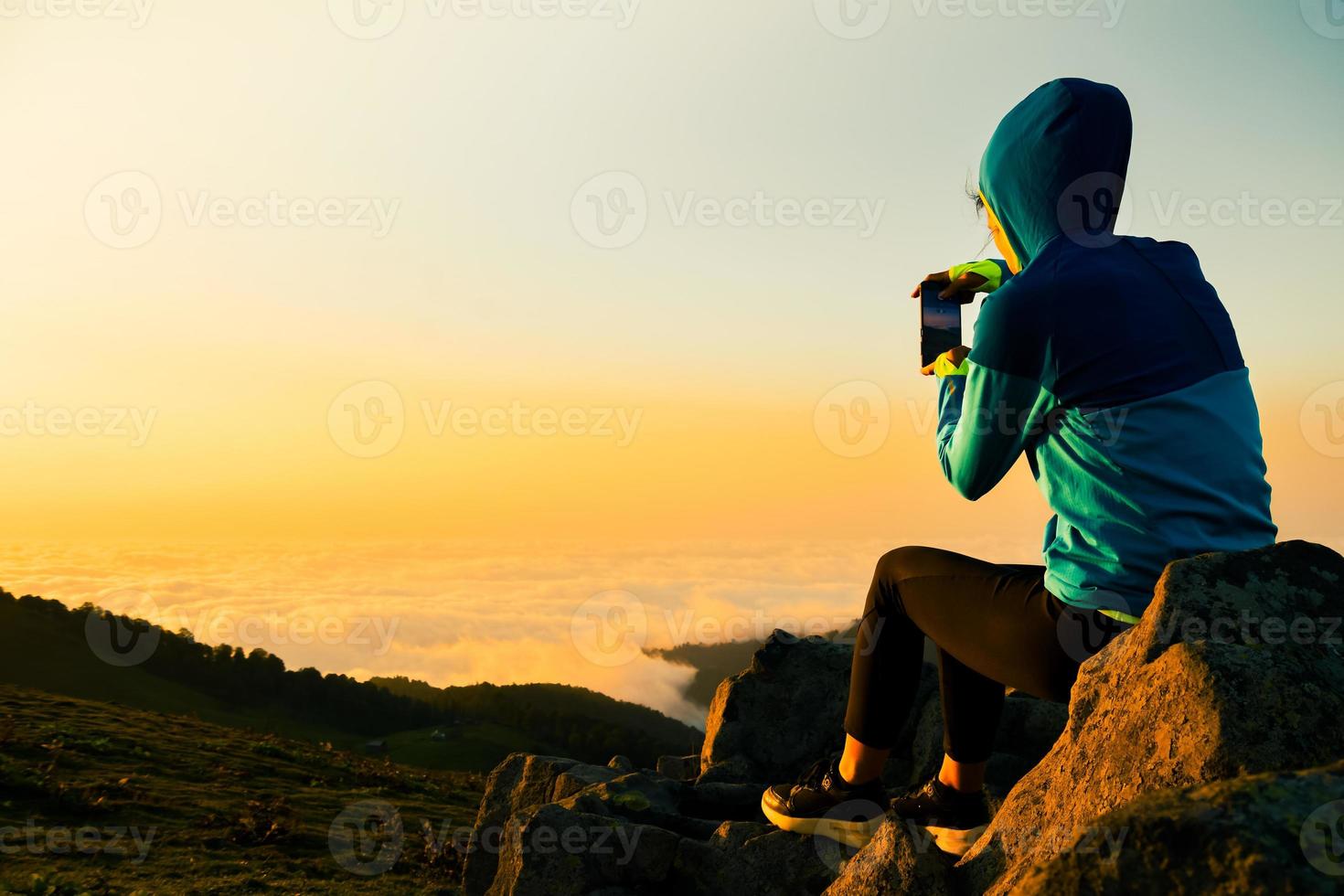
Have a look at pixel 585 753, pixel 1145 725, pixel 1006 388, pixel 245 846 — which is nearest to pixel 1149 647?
pixel 1145 725

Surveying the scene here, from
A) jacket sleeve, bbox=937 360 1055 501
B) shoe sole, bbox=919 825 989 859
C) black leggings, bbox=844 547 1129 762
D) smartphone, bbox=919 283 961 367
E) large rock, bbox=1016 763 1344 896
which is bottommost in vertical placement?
shoe sole, bbox=919 825 989 859

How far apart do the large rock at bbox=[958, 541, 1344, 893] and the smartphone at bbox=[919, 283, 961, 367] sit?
1742 millimetres

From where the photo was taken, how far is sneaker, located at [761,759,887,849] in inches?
206

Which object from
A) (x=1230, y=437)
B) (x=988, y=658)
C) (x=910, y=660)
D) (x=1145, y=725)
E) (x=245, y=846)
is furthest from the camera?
(x=245, y=846)

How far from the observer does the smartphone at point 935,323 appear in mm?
4867

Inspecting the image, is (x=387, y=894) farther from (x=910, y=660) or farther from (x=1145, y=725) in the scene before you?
(x=1145, y=725)

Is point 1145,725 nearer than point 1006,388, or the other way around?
point 1145,725

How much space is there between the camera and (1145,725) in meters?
3.37

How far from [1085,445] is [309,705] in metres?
86.5

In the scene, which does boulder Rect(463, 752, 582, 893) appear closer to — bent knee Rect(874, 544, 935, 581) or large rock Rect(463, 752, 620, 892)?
large rock Rect(463, 752, 620, 892)

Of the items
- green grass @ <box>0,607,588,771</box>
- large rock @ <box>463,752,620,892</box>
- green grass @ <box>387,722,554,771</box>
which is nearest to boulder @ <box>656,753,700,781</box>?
large rock @ <box>463,752,620,892</box>

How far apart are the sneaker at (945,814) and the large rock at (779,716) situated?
4219 mm

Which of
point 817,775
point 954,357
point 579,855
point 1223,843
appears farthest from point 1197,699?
point 579,855

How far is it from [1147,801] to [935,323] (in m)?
2.89
